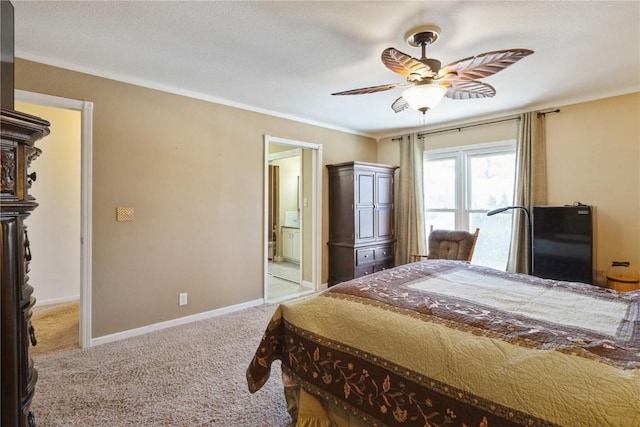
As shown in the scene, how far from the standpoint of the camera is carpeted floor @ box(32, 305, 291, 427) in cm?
188

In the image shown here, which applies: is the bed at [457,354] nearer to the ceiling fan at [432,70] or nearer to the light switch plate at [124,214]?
the ceiling fan at [432,70]

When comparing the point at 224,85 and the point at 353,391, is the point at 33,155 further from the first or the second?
the point at 224,85

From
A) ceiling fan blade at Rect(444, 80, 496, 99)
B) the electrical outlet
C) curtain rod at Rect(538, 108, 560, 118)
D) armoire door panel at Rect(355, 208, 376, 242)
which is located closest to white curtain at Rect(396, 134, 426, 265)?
armoire door panel at Rect(355, 208, 376, 242)

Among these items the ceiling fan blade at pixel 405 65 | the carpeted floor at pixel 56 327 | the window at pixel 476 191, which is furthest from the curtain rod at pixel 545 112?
the carpeted floor at pixel 56 327

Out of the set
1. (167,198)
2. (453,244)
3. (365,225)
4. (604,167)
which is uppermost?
(604,167)

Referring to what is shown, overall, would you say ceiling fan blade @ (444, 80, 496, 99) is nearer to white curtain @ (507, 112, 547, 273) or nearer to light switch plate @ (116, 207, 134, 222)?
white curtain @ (507, 112, 547, 273)

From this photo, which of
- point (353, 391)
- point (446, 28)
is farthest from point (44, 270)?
point (446, 28)

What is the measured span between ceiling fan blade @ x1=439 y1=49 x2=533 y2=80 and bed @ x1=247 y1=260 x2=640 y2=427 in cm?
137

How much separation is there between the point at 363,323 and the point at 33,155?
154cm

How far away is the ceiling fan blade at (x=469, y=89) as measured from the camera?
2246mm

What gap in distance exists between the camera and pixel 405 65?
78.2 inches

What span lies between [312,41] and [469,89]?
1.22 metres

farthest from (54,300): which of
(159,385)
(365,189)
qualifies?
(365,189)

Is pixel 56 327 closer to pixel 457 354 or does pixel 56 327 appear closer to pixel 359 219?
pixel 359 219
